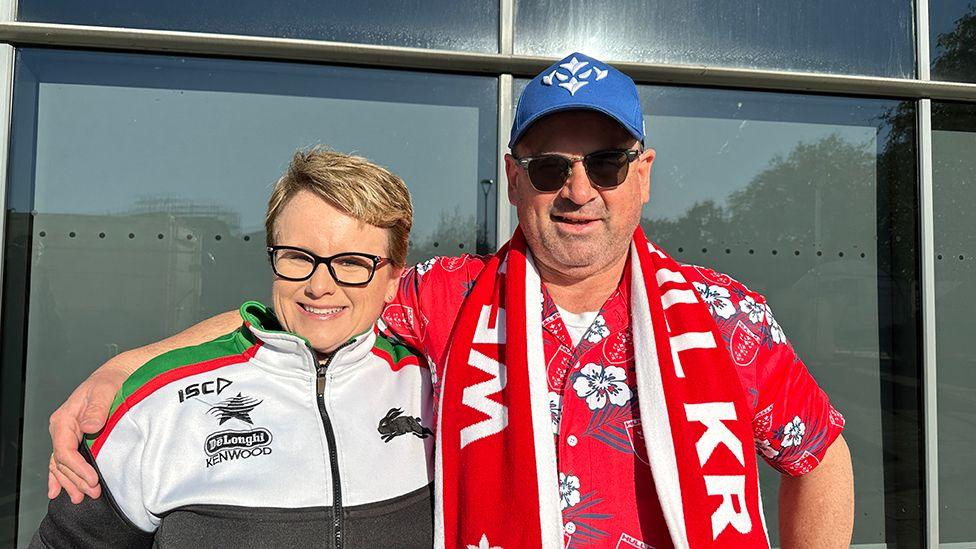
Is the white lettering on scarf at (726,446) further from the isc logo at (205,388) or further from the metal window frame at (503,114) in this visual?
the metal window frame at (503,114)

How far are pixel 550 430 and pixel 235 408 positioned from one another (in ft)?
2.36

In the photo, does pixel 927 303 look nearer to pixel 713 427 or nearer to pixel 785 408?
pixel 785 408

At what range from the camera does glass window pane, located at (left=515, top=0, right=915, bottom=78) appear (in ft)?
11.2

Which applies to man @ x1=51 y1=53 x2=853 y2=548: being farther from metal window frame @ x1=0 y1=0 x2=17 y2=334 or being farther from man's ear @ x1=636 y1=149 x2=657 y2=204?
metal window frame @ x1=0 y1=0 x2=17 y2=334

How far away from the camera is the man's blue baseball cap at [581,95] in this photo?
5.27 ft

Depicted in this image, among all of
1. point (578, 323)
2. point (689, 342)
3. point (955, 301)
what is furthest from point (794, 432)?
point (955, 301)

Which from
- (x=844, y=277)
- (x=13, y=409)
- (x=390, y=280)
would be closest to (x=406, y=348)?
(x=390, y=280)

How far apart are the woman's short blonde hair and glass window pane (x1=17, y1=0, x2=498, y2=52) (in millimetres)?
1952

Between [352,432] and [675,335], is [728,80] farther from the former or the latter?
[352,432]

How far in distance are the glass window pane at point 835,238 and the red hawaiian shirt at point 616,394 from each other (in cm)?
188

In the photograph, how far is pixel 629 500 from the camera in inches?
61.2

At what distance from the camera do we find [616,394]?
1640mm

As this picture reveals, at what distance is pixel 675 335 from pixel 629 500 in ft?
1.39

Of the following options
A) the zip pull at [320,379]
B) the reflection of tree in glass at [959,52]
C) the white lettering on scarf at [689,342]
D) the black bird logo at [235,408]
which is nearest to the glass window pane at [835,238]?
the reflection of tree in glass at [959,52]
